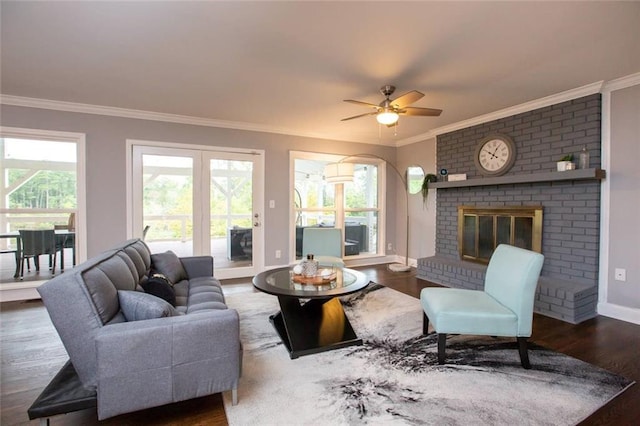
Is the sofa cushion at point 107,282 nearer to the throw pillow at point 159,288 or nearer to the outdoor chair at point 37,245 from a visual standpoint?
the throw pillow at point 159,288

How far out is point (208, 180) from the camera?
Result: 455 centimetres

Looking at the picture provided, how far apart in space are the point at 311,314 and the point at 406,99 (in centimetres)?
218

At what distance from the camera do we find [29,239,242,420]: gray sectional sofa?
146cm

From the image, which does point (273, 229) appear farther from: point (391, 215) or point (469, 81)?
point (469, 81)

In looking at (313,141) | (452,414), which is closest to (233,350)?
(452,414)

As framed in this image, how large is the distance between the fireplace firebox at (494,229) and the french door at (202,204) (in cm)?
328

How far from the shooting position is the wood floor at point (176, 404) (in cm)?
166

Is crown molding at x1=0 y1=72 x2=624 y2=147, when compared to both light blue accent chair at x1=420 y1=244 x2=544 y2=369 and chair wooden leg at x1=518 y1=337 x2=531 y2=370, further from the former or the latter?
chair wooden leg at x1=518 y1=337 x2=531 y2=370

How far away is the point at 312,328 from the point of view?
2.57m

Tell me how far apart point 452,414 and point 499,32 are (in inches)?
103

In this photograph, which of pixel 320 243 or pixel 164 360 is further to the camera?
pixel 320 243

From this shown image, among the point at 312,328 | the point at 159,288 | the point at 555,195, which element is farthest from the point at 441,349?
the point at 555,195

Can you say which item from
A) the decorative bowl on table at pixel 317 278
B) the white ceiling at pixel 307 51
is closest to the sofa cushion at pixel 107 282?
the decorative bowl on table at pixel 317 278

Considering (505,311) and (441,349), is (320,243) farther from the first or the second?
(505,311)
